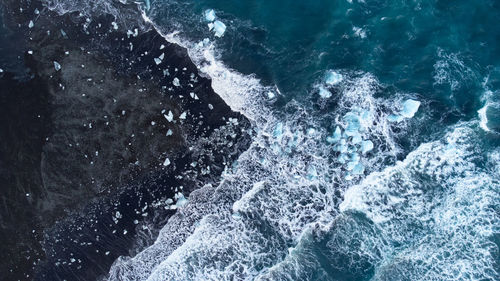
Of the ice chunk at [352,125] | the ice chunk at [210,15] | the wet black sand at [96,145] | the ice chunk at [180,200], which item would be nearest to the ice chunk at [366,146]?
the ice chunk at [352,125]

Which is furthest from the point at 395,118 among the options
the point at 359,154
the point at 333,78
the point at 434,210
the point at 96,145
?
the point at 96,145

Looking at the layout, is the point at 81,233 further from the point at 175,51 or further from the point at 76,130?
the point at 175,51

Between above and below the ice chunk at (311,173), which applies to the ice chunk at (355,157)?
below

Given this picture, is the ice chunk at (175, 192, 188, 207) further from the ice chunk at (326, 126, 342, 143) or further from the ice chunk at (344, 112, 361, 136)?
the ice chunk at (344, 112, 361, 136)

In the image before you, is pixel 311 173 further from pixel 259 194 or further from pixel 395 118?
pixel 395 118

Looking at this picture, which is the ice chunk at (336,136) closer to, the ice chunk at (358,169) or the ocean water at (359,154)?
the ocean water at (359,154)

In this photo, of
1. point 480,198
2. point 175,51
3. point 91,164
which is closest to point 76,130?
point 91,164
